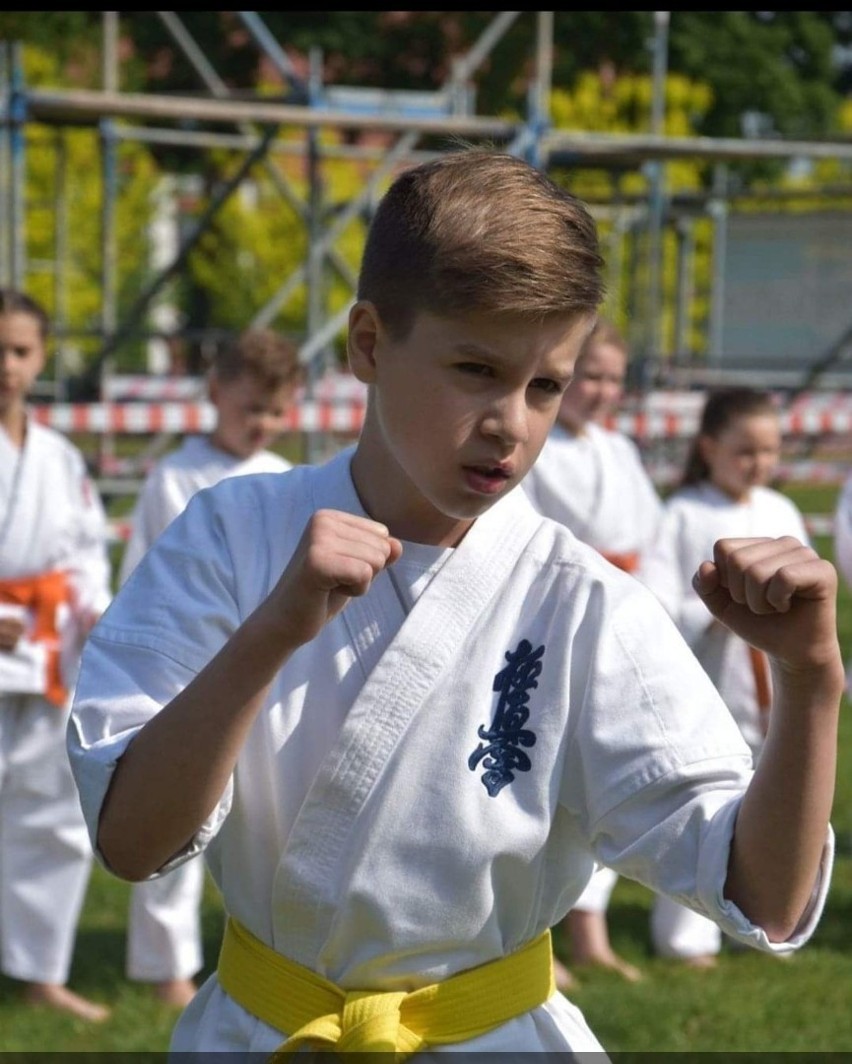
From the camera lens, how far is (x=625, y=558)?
6582mm

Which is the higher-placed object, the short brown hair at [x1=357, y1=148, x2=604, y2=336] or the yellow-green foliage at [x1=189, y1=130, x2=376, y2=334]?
the short brown hair at [x1=357, y1=148, x2=604, y2=336]

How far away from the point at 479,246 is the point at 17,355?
3.88 metres

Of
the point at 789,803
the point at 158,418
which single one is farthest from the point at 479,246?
the point at 158,418

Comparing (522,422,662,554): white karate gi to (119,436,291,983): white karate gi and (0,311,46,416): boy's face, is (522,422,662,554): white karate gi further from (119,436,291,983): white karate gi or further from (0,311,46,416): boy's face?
(0,311,46,416): boy's face

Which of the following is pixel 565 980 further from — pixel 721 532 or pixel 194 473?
pixel 194 473

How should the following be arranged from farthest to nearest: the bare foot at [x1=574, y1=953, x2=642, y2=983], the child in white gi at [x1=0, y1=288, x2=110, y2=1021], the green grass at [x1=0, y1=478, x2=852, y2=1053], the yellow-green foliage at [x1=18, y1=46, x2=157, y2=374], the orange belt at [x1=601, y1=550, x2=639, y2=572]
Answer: the yellow-green foliage at [x1=18, y1=46, x2=157, y2=374]
the orange belt at [x1=601, y1=550, x2=639, y2=572]
the bare foot at [x1=574, y1=953, x2=642, y2=983]
the child in white gi at [x1=0, y1=288, x2=110, y2=1021]
the green grass at [x1=0, y1=478, x2=852, y2=1053]

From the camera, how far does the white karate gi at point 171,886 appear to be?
5.80 metres

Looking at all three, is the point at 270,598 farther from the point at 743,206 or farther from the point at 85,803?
the point at 743,206

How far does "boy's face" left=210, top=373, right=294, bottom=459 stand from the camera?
5961mm

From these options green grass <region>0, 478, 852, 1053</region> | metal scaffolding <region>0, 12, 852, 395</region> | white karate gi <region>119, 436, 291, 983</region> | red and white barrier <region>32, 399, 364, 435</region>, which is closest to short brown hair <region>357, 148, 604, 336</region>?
white karate gi <region>119, 436, 291, 983</region>

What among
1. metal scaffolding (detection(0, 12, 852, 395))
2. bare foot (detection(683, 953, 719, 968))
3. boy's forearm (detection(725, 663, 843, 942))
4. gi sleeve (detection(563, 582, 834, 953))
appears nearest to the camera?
boy's forearm (detection(725, 663, 843, 942))

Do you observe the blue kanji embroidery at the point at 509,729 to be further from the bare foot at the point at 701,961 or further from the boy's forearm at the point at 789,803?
the bare foot at the point at 701,961

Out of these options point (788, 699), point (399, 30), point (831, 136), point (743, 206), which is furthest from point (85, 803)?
point (399, 30)

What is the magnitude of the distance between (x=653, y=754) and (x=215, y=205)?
39.1 ft
